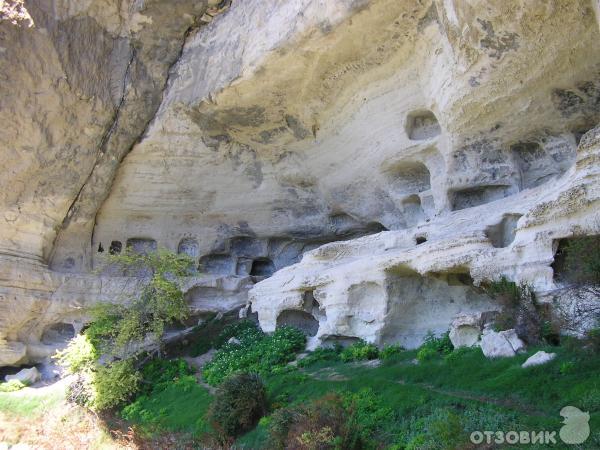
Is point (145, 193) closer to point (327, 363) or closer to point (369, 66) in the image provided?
point (369, 66)

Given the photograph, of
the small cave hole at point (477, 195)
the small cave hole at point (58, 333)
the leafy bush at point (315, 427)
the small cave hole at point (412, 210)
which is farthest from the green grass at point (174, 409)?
the small cave hole at point (477, 195)

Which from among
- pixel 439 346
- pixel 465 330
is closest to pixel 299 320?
pixel 439 346

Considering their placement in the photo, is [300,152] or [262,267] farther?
[262,267]

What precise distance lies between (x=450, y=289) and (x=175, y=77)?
1303cm

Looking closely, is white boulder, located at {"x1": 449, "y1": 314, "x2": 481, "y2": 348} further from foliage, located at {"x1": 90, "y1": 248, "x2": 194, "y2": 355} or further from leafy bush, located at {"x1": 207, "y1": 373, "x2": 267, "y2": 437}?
foliage, located at {"x1": 90, "y1": 248, "x2": 194, "y2": 355}

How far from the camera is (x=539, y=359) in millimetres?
8703

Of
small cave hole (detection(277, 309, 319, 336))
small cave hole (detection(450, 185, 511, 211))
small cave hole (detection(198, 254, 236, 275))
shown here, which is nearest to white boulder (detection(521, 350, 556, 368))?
small cave hole (detection(450, 185, 511, 211))

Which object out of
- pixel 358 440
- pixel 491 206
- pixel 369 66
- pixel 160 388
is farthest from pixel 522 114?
pixel 160 388

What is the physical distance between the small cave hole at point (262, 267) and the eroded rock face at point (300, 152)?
22 cm

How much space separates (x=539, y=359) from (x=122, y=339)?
11.6 metres

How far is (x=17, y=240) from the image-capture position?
1978 centimetres

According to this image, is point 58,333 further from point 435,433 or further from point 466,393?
point 435,433

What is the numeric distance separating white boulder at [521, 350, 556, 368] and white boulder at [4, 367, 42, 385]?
53.6 feet

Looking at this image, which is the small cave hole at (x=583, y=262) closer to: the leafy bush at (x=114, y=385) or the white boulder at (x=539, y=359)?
the white boulder at (x=539, y=359)
